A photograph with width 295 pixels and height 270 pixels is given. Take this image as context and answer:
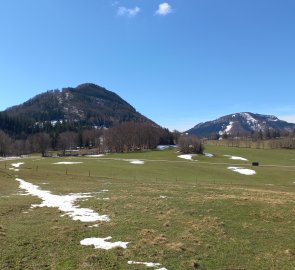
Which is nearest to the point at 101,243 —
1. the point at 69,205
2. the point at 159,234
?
the point at 159,234

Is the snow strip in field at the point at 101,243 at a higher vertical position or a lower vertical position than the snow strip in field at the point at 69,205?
lower

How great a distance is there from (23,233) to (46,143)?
165 metres

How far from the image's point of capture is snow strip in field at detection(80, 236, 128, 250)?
1645 centimetres

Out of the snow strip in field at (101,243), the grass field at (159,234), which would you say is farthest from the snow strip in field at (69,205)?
the snow strip in field at (101,243)

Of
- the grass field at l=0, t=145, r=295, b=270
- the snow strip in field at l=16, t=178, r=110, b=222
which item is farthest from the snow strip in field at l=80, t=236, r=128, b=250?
the snow strip in field at l=16, t=178, r=110, b=222

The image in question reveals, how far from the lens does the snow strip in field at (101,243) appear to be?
54.0ft

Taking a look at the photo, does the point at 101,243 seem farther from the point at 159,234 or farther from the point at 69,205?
the point at 69,205

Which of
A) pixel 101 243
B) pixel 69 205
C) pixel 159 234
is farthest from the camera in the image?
pixel 69 205

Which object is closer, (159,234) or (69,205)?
(159,234)

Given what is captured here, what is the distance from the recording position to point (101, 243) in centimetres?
1695

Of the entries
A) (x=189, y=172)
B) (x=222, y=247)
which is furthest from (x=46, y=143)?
(x=222, y=247)

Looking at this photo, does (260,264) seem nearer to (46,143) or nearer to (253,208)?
(253,208)

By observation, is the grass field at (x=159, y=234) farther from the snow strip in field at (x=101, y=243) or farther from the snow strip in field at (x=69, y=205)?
the snow strip in field at (x=69, y=205)

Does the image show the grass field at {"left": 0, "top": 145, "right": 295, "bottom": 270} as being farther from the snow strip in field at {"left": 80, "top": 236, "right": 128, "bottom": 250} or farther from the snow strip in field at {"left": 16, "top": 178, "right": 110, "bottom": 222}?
the snow strip in field at {"left": 16, "top": 178, "right": 110, "bottom": 222}
